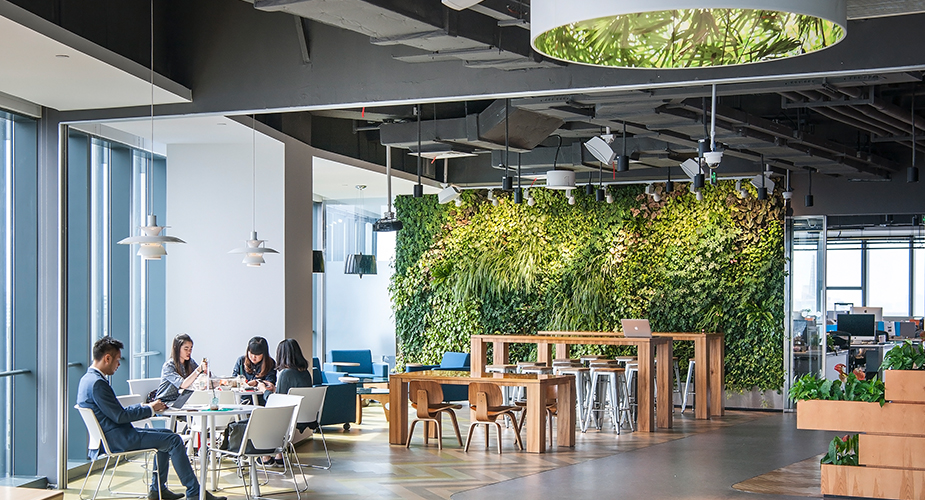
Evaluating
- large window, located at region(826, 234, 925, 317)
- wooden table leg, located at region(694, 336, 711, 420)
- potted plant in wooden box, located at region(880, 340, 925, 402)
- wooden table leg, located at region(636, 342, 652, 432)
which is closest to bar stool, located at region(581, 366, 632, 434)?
wooden table leg, located at region(636, 342, 652, 432)

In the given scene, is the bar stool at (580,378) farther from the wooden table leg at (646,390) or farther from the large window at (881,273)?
the large window at (881,273)

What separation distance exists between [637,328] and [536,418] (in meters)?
2.30

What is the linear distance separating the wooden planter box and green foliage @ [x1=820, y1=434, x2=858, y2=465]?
0.10 metres

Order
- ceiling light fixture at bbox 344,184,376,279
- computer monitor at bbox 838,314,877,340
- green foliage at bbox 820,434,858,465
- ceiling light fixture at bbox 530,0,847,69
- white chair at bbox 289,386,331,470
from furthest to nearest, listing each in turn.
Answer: computer monitor at bbox 838,314,877,340
ceiling light fixture at bbox 344,184,376,279
white chair at bbox 289,386,331,470
green foliage at bbox 820,434,858,465
ceiling light fixture at bbox 530,0,847,69

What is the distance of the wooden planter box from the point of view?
666 centimetres

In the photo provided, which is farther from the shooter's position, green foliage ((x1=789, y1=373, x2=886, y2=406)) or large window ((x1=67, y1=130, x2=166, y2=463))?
large window ((x1=67, y1=130, x2=166, y2=463))

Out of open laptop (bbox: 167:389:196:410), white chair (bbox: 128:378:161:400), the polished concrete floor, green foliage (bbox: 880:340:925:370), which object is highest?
green foliage (bbox: 880:340:925:370)

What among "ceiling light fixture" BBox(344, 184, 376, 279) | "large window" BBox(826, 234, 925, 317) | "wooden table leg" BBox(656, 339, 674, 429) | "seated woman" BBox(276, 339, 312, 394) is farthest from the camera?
"large window" BBox(826, 234, 925, 317)

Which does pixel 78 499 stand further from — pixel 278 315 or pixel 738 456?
pixel 738 456

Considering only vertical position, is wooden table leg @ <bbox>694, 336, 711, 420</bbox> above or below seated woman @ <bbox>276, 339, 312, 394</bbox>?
below

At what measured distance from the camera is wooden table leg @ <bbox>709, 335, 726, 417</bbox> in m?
12.5

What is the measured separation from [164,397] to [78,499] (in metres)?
1.05

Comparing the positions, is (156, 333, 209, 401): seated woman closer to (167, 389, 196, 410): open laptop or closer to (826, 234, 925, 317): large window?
(167, 389, 196, 410): open laptop

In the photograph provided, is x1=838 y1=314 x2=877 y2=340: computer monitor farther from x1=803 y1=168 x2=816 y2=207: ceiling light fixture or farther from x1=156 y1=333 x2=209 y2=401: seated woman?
x1=156 y1=333 x2=209 y2=401: seated woman
